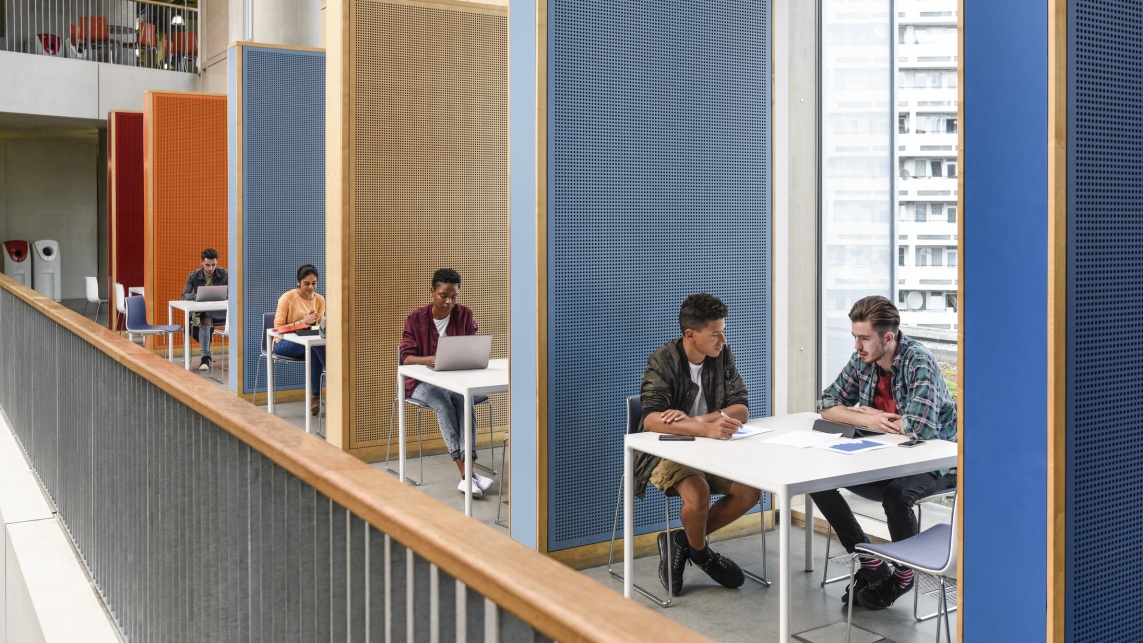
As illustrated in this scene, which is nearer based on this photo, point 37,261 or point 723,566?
point 723,566

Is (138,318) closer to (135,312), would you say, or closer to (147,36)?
(135,312)

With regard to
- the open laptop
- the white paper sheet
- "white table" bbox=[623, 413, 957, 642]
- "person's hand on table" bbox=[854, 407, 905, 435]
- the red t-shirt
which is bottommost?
"white table" bbox=[623, 413, 957, 642]

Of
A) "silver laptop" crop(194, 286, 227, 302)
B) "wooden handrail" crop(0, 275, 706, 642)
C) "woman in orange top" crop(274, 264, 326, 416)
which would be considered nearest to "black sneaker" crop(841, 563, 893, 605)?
"wooden handrail" crop(0, 275, 706, 642)

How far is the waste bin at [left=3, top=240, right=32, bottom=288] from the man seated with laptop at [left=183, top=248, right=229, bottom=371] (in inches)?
391

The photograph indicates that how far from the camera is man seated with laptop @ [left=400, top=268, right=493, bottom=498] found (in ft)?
19.2

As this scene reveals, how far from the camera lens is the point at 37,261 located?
1891 cm

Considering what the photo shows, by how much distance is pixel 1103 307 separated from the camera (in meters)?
2.47

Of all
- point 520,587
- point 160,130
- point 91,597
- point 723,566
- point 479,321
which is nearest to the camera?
point 520,587

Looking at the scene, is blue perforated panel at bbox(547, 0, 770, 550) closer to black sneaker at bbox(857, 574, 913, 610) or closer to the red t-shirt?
the red t-shirt

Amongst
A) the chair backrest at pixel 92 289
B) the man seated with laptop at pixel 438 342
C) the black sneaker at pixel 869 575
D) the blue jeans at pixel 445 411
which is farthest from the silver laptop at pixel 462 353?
the chair backrest at pixel 92 289

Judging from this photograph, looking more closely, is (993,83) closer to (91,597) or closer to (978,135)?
(978,135)

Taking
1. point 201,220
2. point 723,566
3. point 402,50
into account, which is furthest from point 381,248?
point 201,220

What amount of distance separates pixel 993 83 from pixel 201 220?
10764 millimetres

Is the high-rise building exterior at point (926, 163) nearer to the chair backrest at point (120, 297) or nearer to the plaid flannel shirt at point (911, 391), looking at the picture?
the plaid flannel shirt at point (911, 391)
